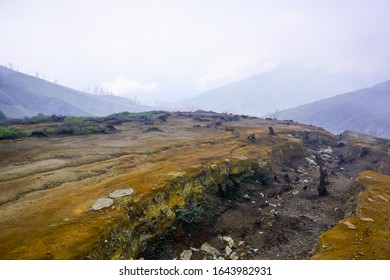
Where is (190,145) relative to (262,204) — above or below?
above

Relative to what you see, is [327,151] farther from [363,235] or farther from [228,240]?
[363,235]

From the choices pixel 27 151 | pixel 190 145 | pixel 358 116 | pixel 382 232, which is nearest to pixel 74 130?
pixel 27 151

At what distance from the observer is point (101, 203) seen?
484 inches

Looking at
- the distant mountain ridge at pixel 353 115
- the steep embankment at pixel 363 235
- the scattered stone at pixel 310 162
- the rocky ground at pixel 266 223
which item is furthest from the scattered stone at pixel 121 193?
the distant mountain ridge at pixel 353 115

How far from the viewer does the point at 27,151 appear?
21422mm

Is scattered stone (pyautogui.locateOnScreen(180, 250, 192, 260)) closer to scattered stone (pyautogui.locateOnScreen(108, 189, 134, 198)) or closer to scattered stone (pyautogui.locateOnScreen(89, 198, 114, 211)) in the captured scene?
scattered stone (pyautogui.locateOnScreen(108, 189, 134, 198))

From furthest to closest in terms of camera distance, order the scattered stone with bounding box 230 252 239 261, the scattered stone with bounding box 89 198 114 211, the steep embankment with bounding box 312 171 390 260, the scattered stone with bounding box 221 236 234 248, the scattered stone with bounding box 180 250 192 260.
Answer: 1. the scattered stone with bounding box 221 236 234 248
2. the scattered stone with bounding box 230 252 239 261
3. the scattered stone with bounding box 180 250 192 260
4. the scattered stone with bounding box 89 198 114 211
5. the steep embankment with bounding box 312 171 390 260

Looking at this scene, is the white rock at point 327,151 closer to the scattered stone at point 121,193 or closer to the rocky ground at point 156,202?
the rocky ground at point 156,202

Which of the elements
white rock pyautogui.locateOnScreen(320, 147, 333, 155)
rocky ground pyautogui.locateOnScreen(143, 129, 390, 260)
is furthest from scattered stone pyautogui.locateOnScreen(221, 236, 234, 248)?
white rock pyautogui.locateOnScreen(320, 147, 333, 155)

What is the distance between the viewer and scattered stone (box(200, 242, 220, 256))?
1359 cm

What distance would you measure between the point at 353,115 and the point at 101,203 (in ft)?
601

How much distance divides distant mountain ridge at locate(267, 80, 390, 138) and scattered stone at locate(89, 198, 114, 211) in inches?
5618
